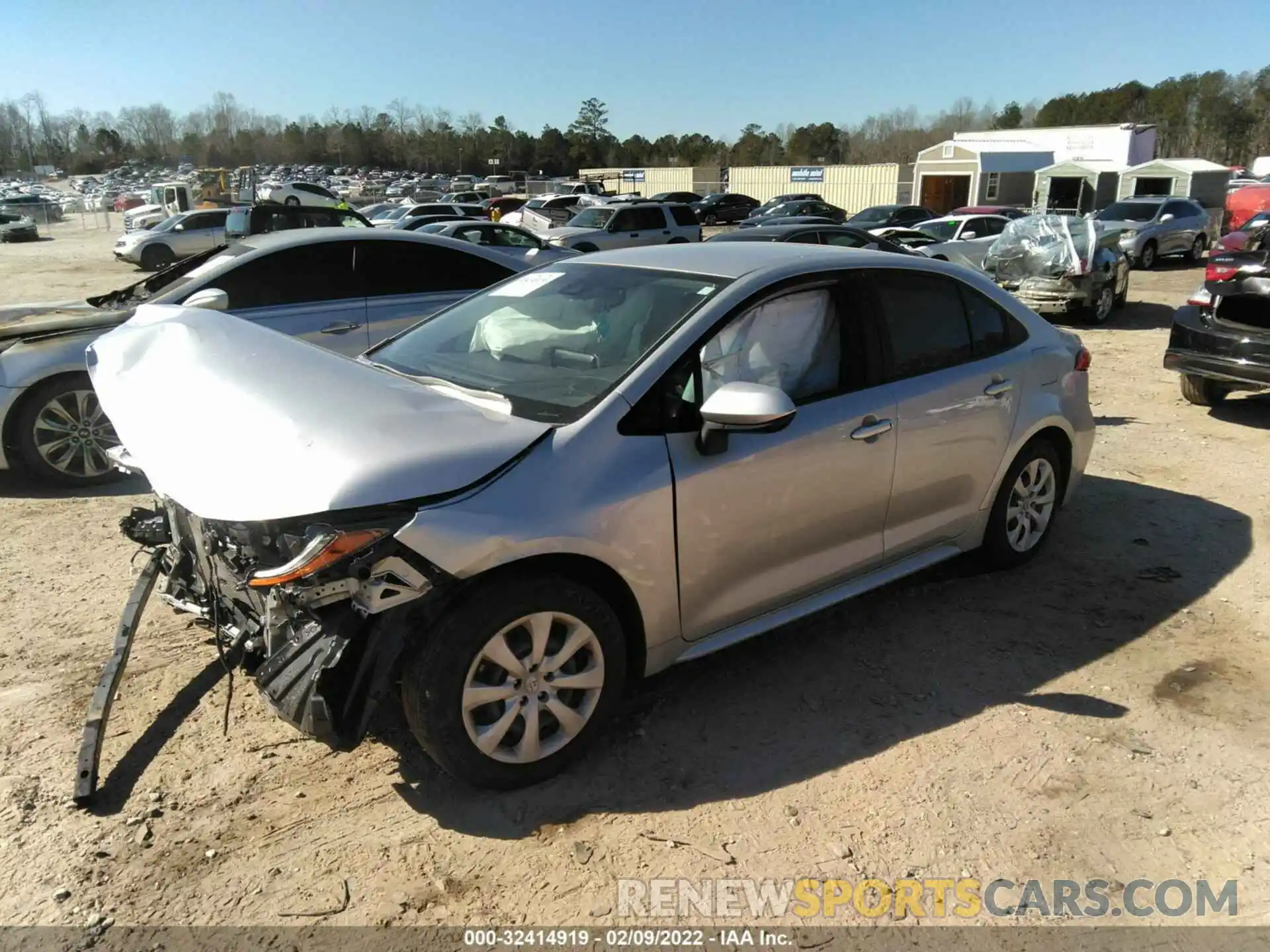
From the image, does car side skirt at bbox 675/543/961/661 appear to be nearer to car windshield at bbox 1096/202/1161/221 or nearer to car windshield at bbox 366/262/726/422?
car windshield at bbox 366/262/726/422

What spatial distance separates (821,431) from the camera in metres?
3.55

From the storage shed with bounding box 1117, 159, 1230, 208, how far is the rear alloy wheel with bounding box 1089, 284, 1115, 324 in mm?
21995

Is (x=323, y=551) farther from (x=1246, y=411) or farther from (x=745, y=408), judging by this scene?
(x=1246, y=411)

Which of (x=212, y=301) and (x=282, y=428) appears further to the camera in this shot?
(x=212, y=301)

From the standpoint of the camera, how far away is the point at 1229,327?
294 inches

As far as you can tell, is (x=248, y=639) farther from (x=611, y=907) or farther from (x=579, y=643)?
(x=611, y=907)

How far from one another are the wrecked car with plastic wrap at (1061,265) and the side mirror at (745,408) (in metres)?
11.2

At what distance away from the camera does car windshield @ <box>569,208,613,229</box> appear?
21.5 m

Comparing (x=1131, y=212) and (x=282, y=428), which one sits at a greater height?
(x=1131, y=212)

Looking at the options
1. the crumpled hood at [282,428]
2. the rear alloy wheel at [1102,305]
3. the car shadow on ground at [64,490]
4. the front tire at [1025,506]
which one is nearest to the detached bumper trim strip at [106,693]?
the crumpled hood at [282,428]

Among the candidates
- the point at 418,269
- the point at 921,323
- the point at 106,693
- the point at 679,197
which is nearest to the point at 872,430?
the point at 921,323

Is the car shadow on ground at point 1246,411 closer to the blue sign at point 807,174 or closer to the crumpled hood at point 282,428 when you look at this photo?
the crumpled hood at point 282,428

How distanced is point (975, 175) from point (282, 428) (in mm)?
46256

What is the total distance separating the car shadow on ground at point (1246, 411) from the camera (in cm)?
789
